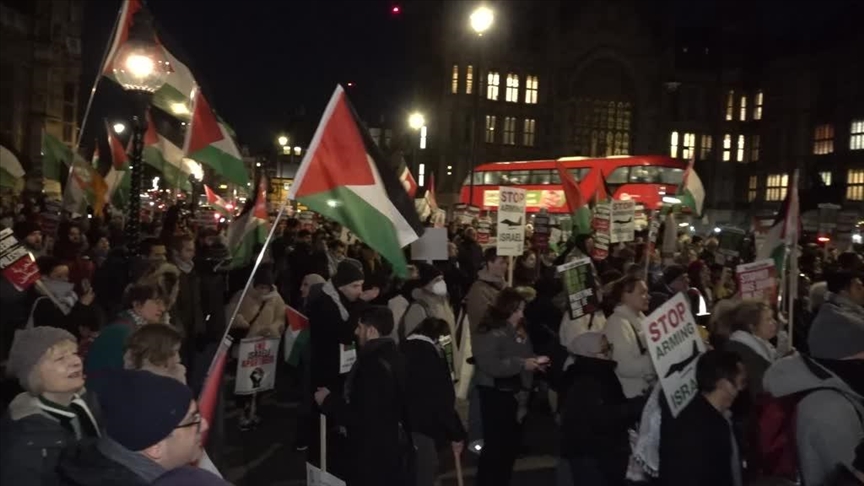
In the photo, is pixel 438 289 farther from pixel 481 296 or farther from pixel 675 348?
pixel 675 348

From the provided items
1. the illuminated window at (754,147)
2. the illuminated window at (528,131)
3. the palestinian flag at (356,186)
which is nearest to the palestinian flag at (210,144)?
the palestinian flag at (356,186)

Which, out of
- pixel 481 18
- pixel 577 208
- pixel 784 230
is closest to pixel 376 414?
pixel 784 230

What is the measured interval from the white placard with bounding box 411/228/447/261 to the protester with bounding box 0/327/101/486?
15.7 feet

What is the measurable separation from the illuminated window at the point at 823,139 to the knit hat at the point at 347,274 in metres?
49.6

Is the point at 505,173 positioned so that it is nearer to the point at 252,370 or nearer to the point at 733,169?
the point at 733,169

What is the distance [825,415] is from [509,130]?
61444 millimetres

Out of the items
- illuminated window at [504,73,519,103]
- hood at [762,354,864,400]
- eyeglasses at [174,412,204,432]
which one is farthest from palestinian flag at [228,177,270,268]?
illuminated window at [504,73,519,103]

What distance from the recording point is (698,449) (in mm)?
4293

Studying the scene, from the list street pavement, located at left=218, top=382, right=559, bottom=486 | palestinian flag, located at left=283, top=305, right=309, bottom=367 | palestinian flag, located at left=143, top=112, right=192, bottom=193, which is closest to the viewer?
street pavement, located at left=218, top=382, right=559, bottom=486

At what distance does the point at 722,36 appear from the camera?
225 feet

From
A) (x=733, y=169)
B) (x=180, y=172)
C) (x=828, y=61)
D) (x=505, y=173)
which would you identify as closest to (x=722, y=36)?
(x=733, y=169)

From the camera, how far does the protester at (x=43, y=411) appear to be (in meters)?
3.35

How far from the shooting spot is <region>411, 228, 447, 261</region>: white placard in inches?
335

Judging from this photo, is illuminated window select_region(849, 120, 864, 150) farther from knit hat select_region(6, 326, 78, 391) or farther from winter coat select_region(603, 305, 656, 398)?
knit hat select_region(6, 326, 78, 391)
